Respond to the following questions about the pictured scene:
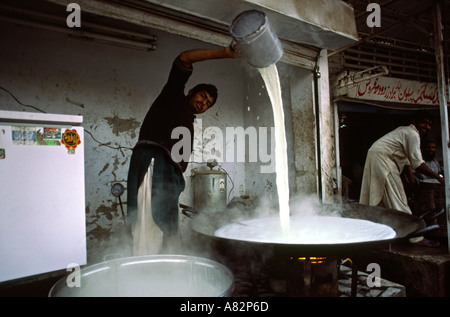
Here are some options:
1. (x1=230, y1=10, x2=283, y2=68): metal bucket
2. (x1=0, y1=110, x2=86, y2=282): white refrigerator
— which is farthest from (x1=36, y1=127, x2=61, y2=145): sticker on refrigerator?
(x1=230, y1=10, x2=283, y2=68): metal bucket

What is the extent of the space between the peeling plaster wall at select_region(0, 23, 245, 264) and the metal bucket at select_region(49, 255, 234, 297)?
9.55 ft

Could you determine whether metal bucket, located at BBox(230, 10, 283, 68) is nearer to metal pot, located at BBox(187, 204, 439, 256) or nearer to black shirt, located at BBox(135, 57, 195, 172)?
black shirt, located at BBox(135, 57, 195, 172)

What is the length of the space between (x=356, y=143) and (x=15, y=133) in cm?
794

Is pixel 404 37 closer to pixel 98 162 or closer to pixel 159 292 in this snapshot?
pixel 98 162

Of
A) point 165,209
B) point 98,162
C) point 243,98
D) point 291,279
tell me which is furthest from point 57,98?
point 291,279

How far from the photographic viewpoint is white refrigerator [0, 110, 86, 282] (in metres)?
2.15

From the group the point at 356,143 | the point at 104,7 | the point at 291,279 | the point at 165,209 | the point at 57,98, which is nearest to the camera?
the point at 291,279

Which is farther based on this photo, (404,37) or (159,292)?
(404,37)

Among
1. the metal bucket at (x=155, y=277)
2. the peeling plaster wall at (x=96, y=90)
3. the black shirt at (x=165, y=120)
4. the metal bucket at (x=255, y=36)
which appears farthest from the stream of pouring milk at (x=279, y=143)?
the peeling plaster wall at (x=96, y=90)

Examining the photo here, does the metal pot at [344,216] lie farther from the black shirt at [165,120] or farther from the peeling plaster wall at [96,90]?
the peeling plaster wall at [96,90]

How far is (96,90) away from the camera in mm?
4332

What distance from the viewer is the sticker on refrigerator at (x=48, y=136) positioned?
7.52ft

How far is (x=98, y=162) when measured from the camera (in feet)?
14.1

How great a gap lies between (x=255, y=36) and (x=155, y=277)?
1.49 m
